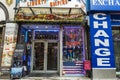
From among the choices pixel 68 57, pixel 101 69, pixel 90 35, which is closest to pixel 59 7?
pixel 90 35

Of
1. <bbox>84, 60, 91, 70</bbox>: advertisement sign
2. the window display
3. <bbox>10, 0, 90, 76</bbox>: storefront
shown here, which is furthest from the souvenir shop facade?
the window display

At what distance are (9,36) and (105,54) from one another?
18.7 ft

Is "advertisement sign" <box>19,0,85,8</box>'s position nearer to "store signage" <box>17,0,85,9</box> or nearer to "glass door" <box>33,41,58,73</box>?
"store signage" <box>17,0,85,9</box>

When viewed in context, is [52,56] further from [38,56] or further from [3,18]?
[3,18]

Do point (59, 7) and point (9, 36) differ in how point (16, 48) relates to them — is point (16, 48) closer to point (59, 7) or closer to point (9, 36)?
point (9, 36)

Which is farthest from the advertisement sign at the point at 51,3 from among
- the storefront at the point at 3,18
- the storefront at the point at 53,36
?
the storefront at the point at 3,18

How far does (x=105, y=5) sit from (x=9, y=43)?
6091mm

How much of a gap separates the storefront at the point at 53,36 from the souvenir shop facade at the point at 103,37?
76 cm

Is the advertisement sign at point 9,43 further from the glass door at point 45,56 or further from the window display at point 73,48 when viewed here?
the window display at point 73,48

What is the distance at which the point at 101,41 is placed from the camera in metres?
11.2

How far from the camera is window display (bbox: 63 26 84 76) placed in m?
12.0

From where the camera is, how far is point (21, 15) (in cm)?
1178

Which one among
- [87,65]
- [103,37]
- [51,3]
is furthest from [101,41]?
[51,3]

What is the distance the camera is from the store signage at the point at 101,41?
1106cm
